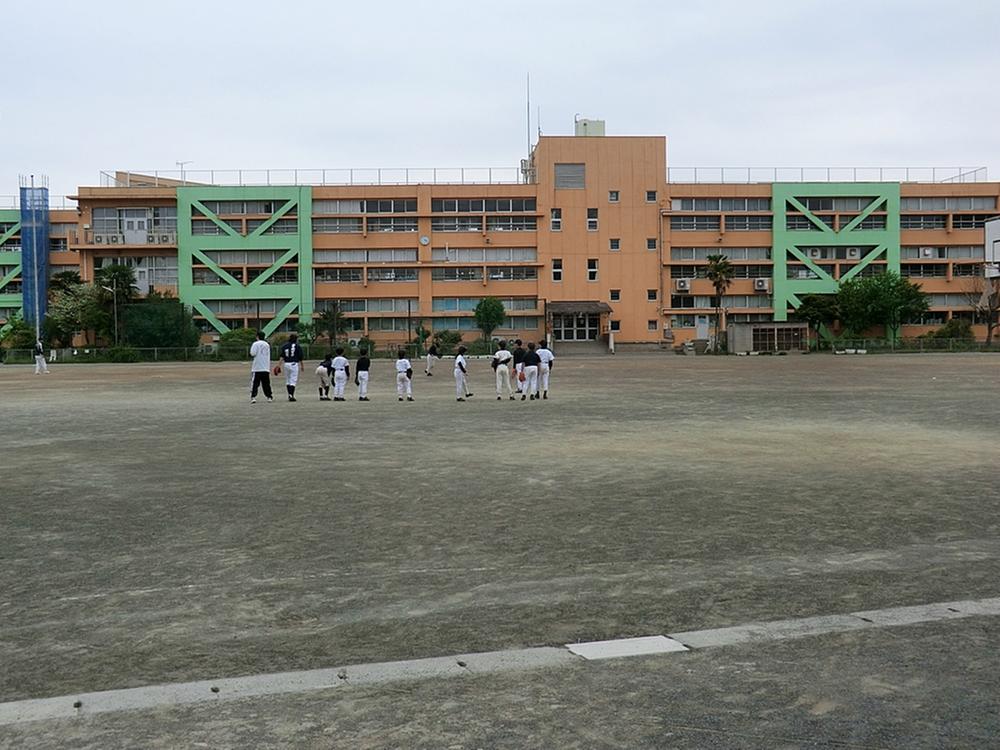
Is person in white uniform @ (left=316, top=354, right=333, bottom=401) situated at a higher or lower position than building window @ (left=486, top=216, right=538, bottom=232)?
lower

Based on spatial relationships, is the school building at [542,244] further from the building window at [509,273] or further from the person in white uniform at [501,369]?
the person in white uniform at [501,369]

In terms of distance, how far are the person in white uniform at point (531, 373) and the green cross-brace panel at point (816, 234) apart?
2704 inches

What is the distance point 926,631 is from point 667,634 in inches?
55.0

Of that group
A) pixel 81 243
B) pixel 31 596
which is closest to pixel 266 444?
pixel 31 596

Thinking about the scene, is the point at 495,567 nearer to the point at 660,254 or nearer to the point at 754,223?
the point at 660,254

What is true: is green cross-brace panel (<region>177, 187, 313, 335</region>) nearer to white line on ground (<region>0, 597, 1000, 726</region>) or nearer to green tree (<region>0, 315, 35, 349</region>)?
green tree (<region>0, 315, 35, 349</region>)

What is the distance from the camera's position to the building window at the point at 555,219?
90312mm

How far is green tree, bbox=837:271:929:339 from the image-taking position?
84.2 metres

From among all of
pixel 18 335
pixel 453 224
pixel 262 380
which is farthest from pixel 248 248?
pixel 262 380

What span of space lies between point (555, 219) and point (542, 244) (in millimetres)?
2679

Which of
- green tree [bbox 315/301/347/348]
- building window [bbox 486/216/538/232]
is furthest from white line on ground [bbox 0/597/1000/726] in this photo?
building window [bbox 486/216/538/232]

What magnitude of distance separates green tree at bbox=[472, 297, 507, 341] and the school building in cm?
323

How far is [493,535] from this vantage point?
8039mm

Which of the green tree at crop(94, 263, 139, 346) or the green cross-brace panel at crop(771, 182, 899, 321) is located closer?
the green tree at crop(94, 263, 139, 346)
